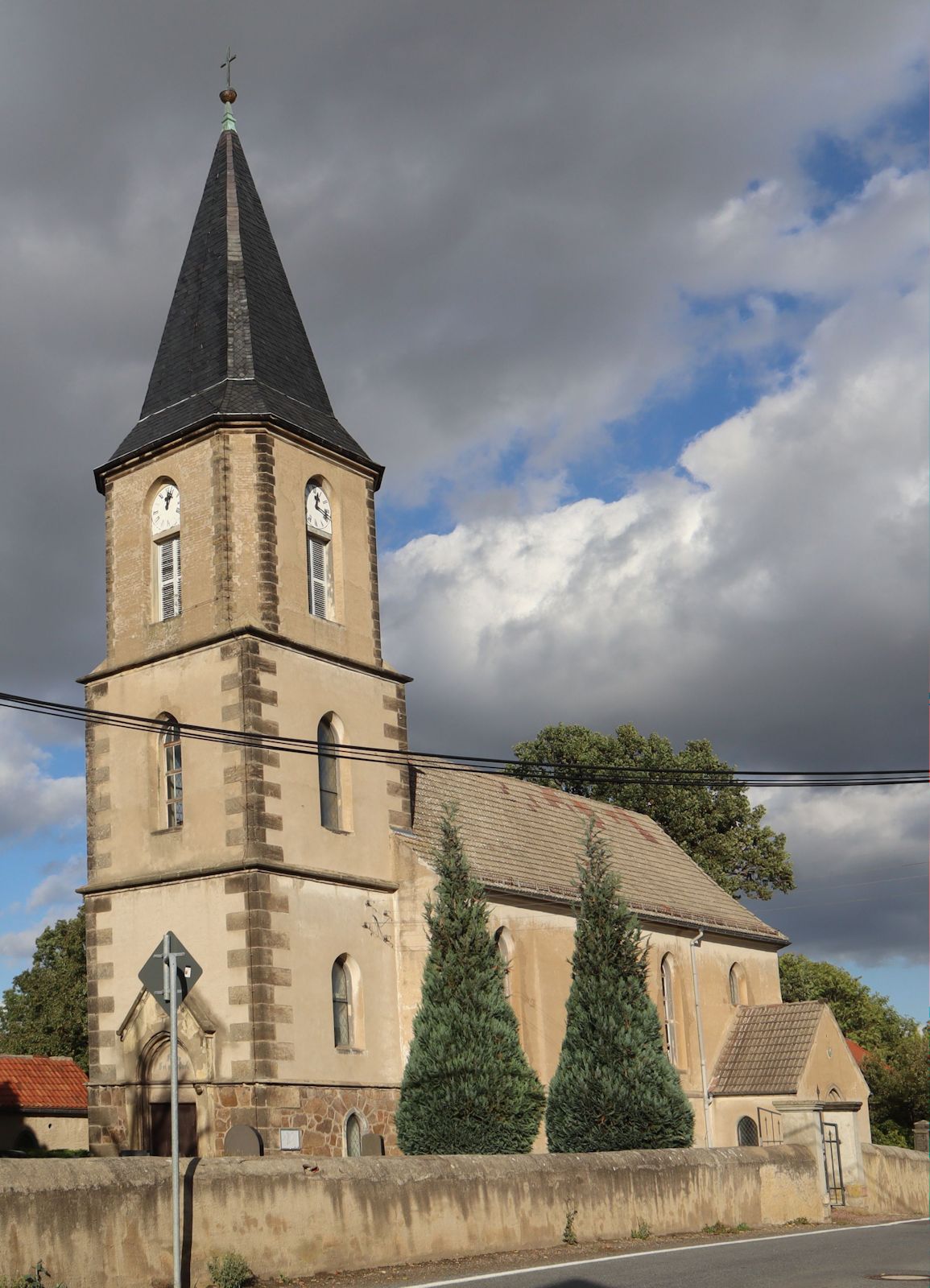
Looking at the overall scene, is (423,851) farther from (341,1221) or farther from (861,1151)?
(341,1221)

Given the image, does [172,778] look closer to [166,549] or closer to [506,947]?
[166,549]

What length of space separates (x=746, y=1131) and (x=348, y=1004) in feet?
43.2

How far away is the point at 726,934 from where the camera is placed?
38562 millimetres

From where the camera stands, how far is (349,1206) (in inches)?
627

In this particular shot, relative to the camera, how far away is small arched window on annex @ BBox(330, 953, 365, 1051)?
26.2 m

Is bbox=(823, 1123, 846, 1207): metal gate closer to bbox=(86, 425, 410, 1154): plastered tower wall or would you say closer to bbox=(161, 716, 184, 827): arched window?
bbox=(86, 425, 410, 1154): plastered tower wall

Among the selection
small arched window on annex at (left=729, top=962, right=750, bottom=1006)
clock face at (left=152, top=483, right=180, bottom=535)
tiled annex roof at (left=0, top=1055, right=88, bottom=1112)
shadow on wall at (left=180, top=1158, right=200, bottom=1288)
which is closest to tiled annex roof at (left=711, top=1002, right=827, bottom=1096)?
small arched window on annex at (left=729, top=962, right=750, bottom=1006)

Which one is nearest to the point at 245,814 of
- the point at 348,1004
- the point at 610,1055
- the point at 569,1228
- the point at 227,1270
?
the point at 348,1004

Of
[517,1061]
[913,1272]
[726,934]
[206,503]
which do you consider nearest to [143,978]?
[913,1272]

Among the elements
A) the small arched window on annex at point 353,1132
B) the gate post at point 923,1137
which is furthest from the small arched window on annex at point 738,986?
the small arched window on annex at point 353,1132

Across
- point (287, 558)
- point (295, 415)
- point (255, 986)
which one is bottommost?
point (255, 986)

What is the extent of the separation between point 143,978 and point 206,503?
14.9 meters

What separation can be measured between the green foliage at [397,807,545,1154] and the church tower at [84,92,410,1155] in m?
1.24

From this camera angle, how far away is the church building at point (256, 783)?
2486cm
